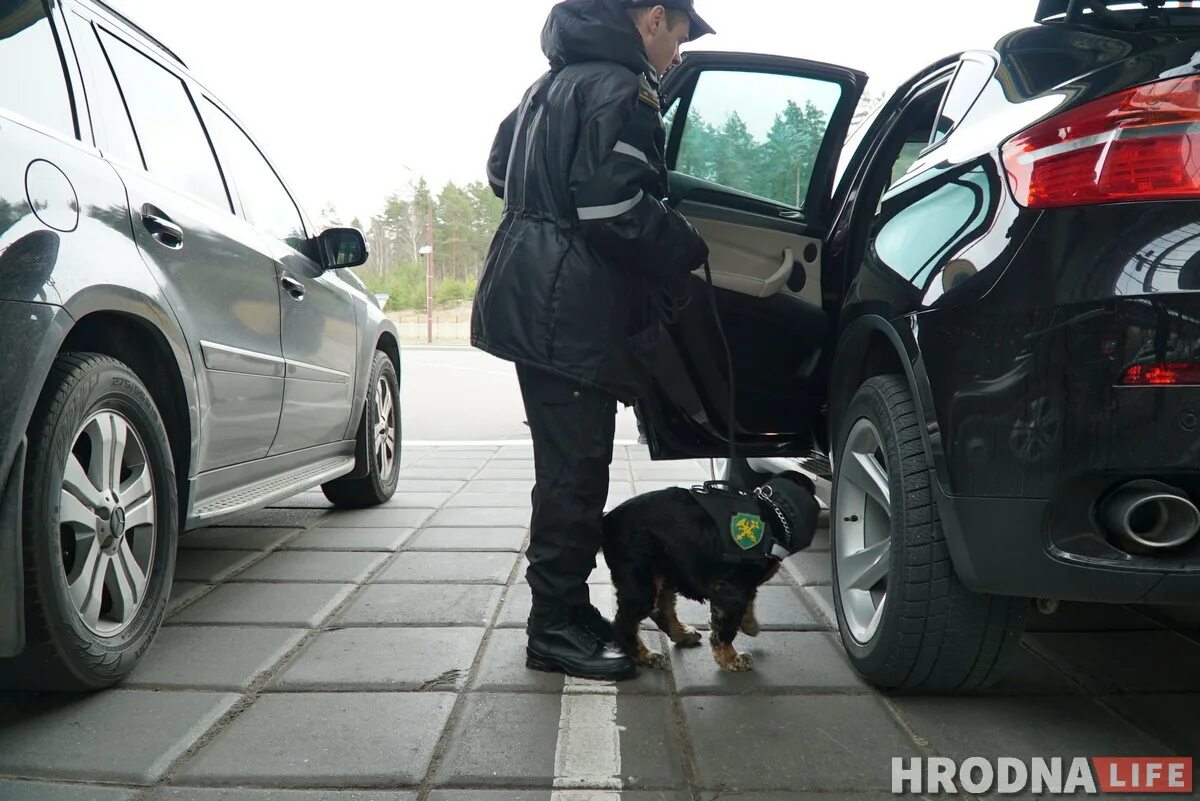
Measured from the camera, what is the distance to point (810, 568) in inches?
147

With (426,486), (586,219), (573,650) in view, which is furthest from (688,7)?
(426,486)

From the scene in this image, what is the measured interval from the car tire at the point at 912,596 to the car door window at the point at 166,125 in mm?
2358

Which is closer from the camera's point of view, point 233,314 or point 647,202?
point 647,202

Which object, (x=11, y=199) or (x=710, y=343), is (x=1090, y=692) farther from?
(x=11, y=199)

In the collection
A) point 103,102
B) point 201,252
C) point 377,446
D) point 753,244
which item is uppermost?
point 103,102

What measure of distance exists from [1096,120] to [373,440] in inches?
150

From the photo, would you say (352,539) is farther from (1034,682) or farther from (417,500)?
(1034,682)

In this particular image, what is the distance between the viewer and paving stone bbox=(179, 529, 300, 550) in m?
4.02

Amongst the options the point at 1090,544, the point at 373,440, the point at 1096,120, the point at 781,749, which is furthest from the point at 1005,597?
the point at 373,440

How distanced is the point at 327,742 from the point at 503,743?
402mm

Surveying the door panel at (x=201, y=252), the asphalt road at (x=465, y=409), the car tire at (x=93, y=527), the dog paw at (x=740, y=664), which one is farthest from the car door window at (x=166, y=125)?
the asphalt road at (x=465, y=409)

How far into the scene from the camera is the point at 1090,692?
7.70ft

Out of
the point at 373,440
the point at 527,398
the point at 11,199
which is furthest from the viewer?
the point at 373,440

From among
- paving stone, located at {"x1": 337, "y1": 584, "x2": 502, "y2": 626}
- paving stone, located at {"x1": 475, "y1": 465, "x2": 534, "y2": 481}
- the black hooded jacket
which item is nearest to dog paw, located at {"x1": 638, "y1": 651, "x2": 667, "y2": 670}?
paving stone, located at {"x1": 337, "y1": 584, "x2": 502, "y2": 626}
